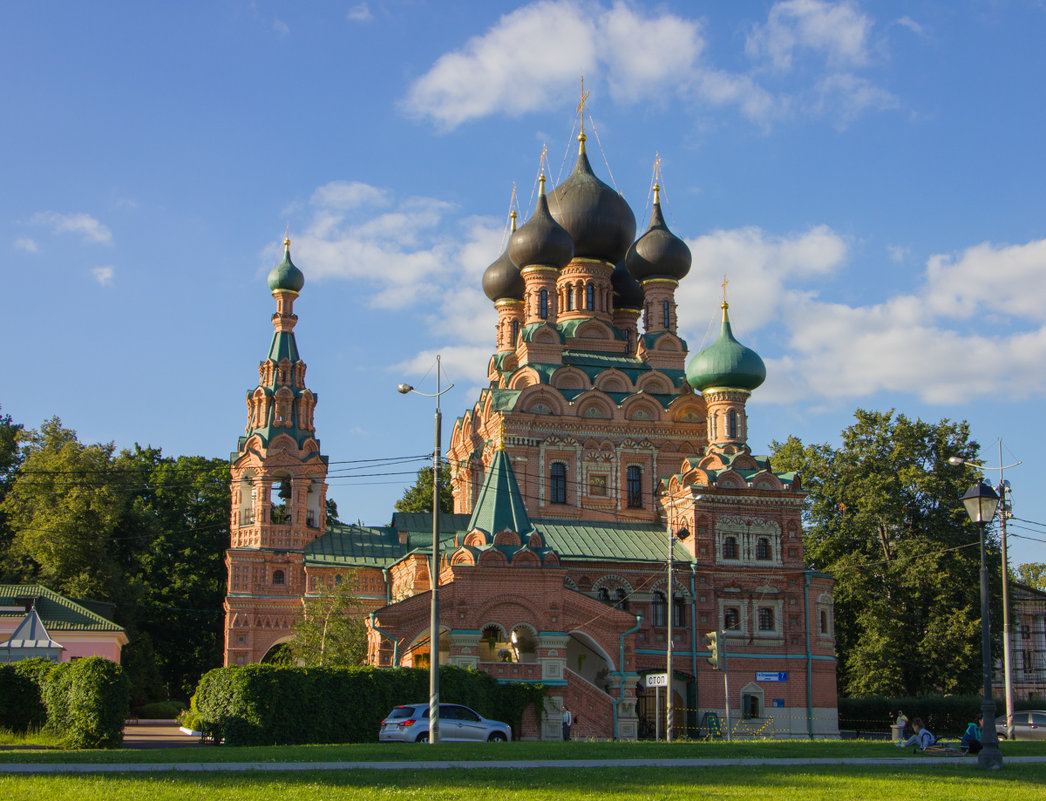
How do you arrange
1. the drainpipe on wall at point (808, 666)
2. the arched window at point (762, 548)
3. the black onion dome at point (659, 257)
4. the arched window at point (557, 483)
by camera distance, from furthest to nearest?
the black onion dome at point (659, 257) < the arched window at point (557, 483) < the arched window at point (762, 548) < the drainpipe on wall at point (808, 666)

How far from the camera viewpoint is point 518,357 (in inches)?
1708

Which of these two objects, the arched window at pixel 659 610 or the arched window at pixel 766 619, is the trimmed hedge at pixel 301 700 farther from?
the arched window at pixel 766 619

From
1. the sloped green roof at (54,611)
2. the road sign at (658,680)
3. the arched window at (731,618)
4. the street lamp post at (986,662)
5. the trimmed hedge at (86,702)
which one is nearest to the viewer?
the street lamp post at (986,662)

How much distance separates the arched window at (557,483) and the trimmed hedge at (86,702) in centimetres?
2113

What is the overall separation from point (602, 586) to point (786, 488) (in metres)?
6.96

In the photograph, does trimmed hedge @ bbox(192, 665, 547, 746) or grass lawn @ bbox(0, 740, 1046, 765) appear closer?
grass lawn @ bbox(0, 740, 1046, 765)

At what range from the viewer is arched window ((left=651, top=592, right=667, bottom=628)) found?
122 feet

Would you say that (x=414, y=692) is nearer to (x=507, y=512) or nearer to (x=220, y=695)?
(x=220, y=695)

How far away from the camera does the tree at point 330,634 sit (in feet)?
109

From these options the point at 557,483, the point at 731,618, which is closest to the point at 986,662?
the point at 731,618

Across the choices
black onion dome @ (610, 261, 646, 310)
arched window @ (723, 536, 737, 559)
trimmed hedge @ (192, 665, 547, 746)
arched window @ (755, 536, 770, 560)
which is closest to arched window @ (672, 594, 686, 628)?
arched window @ (723, 536, 737, 559)

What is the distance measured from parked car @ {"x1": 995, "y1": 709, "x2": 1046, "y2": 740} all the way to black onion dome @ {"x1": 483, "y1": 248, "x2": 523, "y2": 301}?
79.1ft

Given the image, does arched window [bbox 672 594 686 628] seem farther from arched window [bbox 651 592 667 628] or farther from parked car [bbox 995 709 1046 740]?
parked car [bbox 995 709 1046 740]

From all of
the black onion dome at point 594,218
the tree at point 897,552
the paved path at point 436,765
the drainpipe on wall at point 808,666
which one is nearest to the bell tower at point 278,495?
the black onion dome at point 594,218
